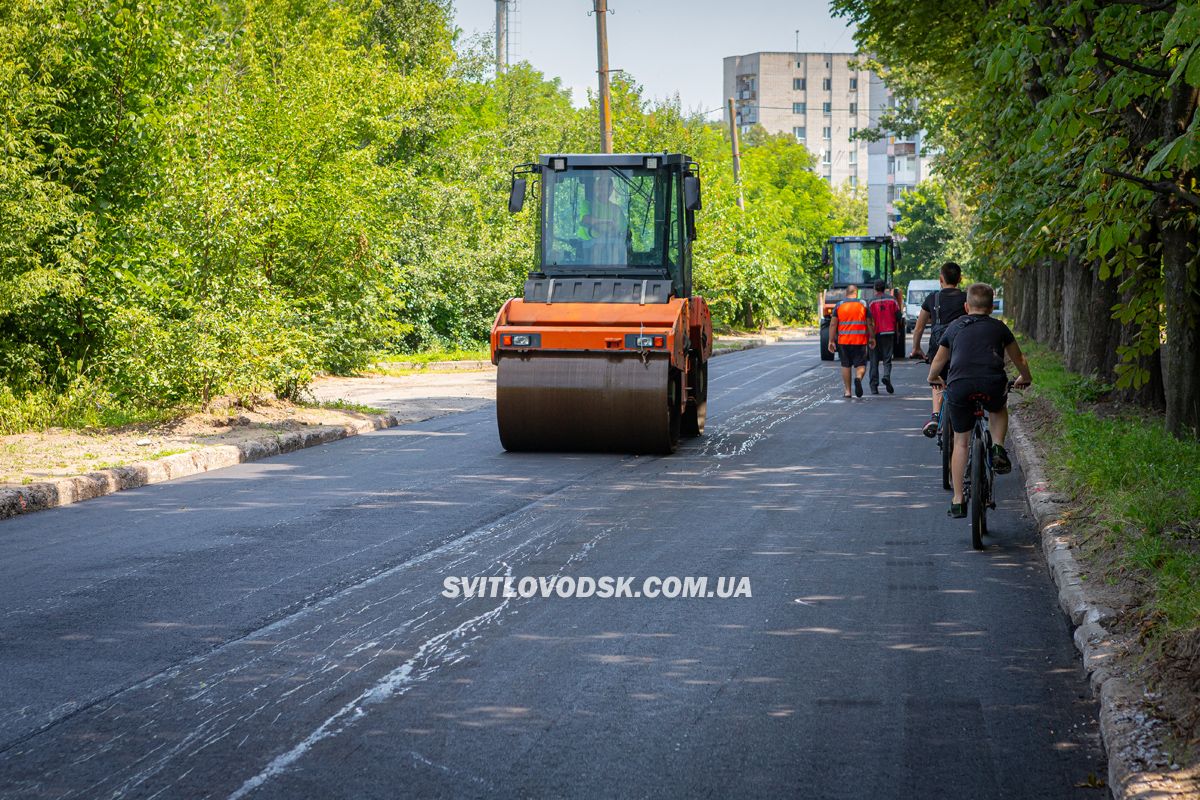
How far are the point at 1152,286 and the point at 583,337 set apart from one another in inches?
228

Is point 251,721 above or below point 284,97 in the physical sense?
below

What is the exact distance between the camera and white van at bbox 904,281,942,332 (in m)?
53.9

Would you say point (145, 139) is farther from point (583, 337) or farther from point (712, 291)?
point (712, 291)

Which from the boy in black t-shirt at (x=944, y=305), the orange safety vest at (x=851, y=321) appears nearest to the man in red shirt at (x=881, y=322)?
the orange safety vest at (x=851, y=321)

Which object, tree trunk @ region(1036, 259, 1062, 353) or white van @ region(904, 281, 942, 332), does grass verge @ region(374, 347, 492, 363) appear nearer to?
tree trunk @ region(1036, 259, 1062, 353)

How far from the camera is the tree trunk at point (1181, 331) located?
13.1 meters

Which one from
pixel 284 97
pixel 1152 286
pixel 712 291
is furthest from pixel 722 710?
pixel 712 291

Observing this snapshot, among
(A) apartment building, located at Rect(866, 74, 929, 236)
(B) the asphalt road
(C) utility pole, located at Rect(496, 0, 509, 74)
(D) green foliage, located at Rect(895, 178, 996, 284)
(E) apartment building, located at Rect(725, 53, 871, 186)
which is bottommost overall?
(B) the asphalt road

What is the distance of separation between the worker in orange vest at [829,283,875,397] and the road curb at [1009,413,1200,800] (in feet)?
43.8

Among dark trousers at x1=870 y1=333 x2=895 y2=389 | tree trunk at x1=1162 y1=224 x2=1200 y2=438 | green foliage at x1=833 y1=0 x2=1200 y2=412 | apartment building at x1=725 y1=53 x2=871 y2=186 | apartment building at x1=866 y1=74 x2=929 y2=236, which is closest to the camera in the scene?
green foliage at x1=833 y1=0 x2=1200 y2=412

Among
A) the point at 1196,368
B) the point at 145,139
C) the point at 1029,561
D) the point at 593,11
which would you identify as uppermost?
the point at 593,11

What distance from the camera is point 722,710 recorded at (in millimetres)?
5742

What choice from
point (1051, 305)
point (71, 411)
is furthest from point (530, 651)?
point (1051, 305)

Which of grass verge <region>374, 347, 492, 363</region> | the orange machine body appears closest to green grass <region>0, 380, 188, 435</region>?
the orange machine body
